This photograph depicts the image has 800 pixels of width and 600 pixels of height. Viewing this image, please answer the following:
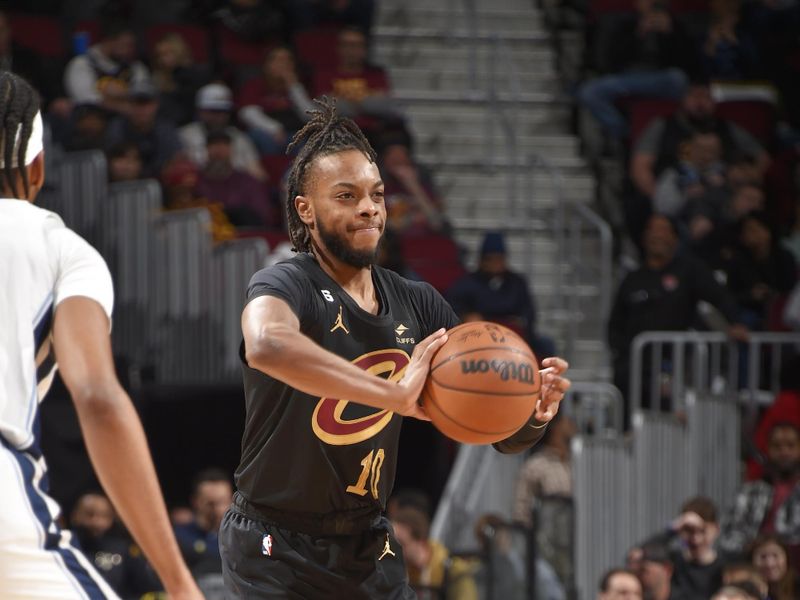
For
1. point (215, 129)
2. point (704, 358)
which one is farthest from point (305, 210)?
point (215, 129)

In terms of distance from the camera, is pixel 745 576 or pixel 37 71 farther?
pixel 37 71

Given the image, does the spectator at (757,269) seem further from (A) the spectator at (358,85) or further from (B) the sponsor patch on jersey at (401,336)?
(B) the sponsor patch on jersey at (401,336)

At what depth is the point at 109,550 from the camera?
31.4 ft

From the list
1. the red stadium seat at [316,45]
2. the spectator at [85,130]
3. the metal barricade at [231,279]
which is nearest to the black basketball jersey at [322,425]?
the metal barricade at [231,279]

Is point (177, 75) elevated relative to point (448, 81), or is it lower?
elevated

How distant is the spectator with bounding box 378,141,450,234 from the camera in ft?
40.7

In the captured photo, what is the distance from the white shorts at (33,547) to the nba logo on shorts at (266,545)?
95 cm

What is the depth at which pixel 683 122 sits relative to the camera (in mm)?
13500

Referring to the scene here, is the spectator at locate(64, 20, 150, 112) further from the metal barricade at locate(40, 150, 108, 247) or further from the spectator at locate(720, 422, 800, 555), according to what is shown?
the spectator at locate(720, 422, 800, 555)

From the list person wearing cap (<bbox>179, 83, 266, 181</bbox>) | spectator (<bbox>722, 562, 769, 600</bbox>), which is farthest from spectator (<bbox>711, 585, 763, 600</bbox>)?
person wearing cap (<bbox>179, 83, 266, 181</bbox>)

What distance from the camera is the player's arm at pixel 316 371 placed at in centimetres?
364

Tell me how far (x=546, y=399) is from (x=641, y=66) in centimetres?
1041

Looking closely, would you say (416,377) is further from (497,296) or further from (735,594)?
(497,296)

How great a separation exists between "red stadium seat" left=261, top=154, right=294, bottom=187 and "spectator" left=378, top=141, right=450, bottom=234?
0.81 metres
